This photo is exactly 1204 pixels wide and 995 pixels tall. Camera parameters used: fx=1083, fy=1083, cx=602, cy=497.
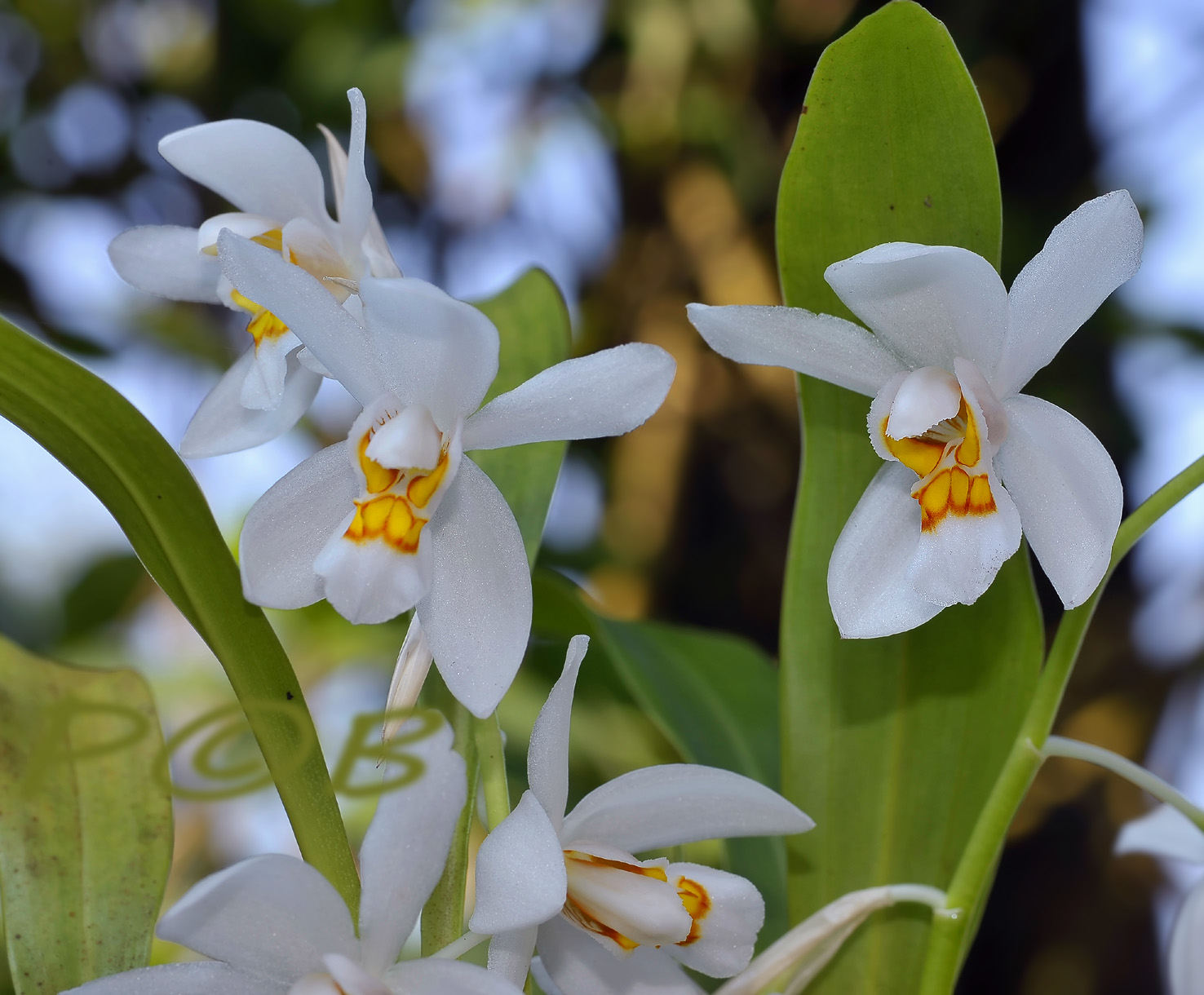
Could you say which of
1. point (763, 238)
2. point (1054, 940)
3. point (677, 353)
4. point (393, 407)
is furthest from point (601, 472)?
point (393, 407)

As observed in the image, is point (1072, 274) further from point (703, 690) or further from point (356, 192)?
point (703, 690)

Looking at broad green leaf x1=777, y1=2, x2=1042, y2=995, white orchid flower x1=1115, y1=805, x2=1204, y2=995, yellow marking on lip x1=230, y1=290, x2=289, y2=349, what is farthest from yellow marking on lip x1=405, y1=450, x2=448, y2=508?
white orchid flower x1=1115, y1=805, x2=1204, y2=995

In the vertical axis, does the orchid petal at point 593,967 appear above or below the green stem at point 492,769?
below

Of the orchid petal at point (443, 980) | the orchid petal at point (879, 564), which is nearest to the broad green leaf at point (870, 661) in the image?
the orchid petal at point (879, 564)

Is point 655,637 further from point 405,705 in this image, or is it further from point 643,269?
point 643,269

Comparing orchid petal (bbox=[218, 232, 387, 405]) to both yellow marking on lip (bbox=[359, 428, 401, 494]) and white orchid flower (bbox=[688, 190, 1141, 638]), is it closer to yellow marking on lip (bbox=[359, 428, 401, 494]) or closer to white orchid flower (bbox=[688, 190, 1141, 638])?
yellow marking on lip (bbox=[359, 428, 401, 494])

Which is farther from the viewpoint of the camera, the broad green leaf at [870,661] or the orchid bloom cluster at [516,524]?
the broad green leaf at [870,661]

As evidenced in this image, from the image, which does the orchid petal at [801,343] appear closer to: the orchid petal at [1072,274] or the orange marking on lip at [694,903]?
the orchid petal at [1072,274]

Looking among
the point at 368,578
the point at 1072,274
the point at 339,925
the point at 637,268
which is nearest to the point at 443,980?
the point at 339,925
